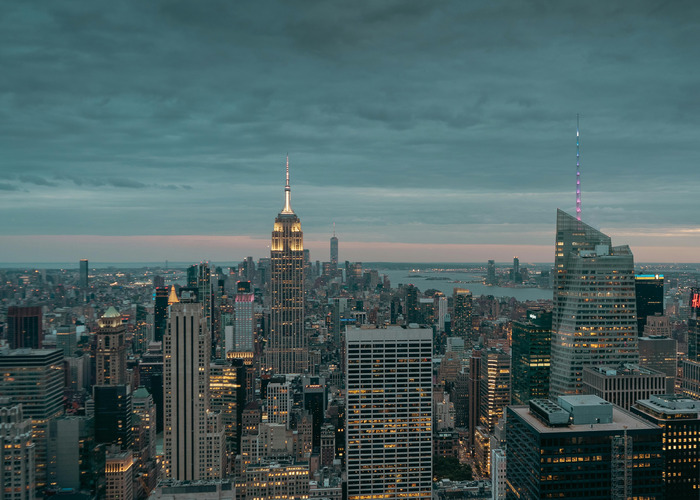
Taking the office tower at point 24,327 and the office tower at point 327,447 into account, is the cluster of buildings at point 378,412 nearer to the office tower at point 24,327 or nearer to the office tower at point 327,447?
the office tower at point 327,447

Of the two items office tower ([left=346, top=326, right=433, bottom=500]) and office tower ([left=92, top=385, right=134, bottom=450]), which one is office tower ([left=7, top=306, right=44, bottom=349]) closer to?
office tower ([left=92, top=385, right=134, bottom=450])

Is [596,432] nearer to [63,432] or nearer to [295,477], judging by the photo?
[295,477]

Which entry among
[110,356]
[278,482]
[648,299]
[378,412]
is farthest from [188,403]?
[648,299]

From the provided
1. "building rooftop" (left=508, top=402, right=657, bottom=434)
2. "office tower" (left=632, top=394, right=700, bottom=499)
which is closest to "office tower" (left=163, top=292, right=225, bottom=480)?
"building rooftop" (left=508, top=402, right=657, bottom=434)

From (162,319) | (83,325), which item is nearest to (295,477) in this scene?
(83,325)

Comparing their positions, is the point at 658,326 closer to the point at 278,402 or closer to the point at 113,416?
the point at 278,402

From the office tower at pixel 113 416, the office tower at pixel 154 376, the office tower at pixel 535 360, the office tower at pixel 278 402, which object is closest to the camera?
the office tower at pixel 113 416

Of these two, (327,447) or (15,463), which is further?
(327,447)

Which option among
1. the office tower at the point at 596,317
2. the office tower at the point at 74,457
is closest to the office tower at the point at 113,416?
the office tower at the point at 74,457
